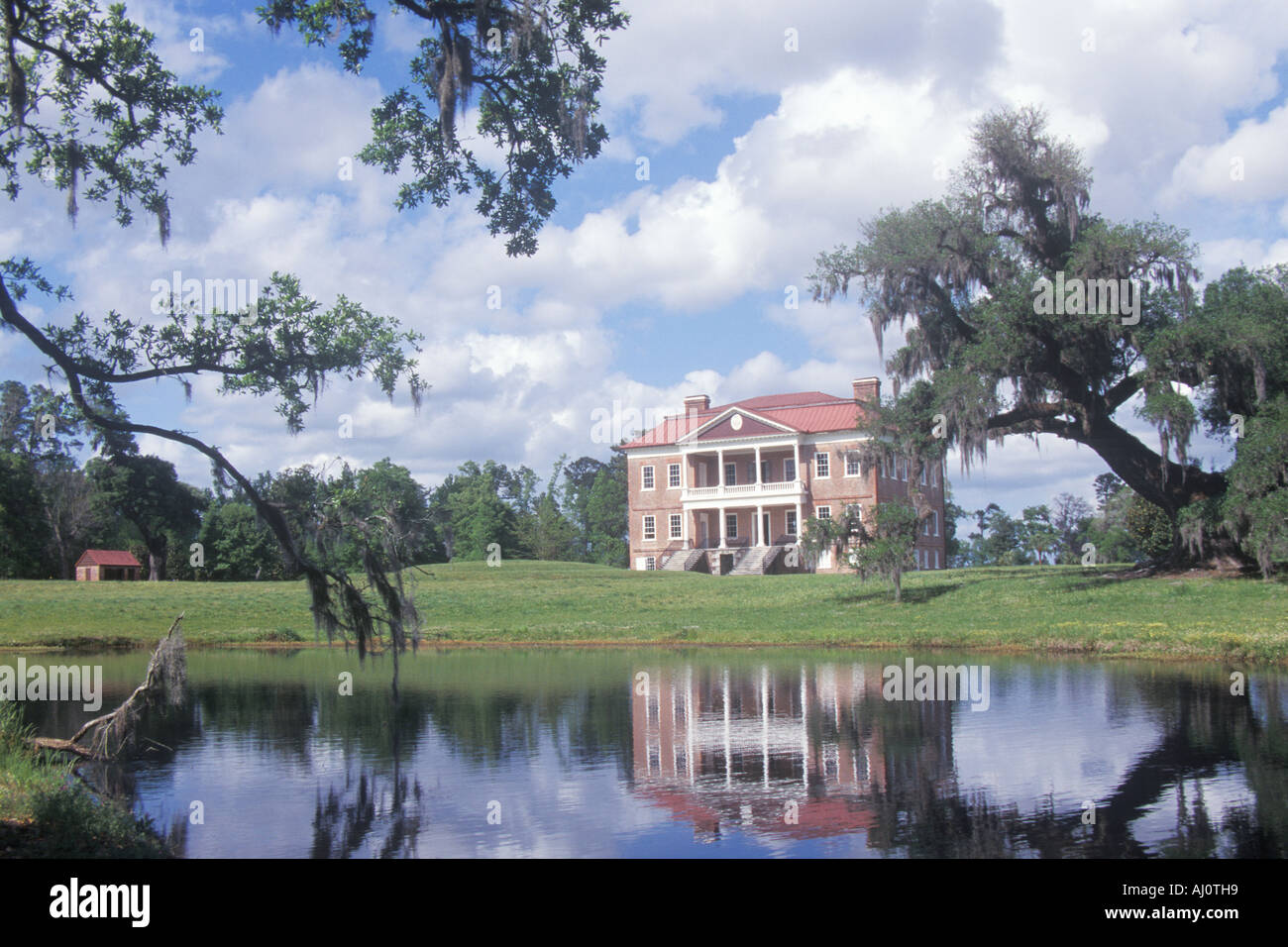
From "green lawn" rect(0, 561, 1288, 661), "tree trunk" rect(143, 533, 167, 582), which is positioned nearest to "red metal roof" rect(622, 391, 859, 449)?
"green lawn" rect(0, 561, 1288, 661)

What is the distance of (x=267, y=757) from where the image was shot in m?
14.8

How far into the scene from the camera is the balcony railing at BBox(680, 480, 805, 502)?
202 feet

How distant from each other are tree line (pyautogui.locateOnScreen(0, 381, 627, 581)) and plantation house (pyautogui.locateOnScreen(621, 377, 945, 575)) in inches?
503

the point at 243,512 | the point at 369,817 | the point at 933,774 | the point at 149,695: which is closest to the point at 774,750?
the point at 933,774

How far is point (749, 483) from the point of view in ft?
212

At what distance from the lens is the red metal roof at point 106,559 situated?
3041 inches

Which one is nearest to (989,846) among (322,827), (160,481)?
(322,827)

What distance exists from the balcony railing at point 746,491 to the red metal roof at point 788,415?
3.25 metres

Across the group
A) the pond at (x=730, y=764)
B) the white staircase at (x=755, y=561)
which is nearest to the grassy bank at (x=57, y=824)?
the pond at (x=730, y=764)

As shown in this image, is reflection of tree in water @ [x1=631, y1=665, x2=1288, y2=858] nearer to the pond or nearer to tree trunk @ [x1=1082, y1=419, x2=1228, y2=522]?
the pond

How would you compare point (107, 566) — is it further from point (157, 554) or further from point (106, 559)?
point (157, 554)

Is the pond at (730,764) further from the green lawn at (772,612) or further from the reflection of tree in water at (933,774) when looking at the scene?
the green lawn at (772,612)
